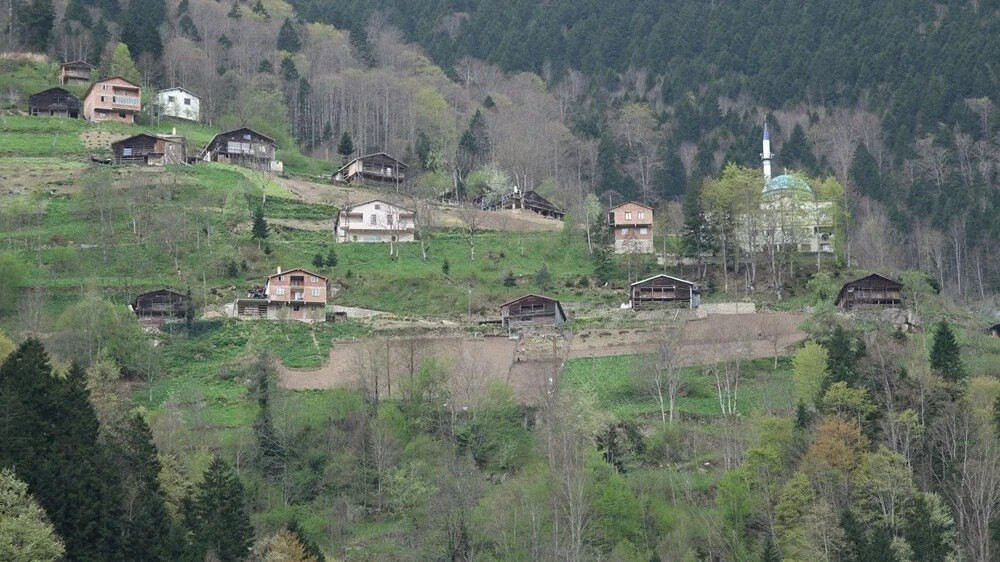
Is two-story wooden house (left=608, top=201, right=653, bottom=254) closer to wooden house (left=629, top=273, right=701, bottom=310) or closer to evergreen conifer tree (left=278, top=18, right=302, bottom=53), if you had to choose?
wooden house (left=629, top=273, right=701, bottom=310)

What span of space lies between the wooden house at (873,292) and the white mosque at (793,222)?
657cm

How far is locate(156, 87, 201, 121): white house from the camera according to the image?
108 meters

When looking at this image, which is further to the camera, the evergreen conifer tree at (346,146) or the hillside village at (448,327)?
the evergreen conifer tree at (346,146)

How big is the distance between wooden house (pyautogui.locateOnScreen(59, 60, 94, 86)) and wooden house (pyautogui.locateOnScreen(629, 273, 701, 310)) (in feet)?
159

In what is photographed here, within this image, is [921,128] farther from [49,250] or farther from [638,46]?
→ [49,250]

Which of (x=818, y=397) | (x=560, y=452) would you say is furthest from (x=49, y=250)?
(x=818, y=397)

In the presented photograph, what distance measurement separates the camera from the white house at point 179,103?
108438 millimetres

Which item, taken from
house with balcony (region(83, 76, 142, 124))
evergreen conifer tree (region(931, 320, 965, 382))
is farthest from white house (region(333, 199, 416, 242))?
evergreen conifer tree (region(931, 320, 965, 382))

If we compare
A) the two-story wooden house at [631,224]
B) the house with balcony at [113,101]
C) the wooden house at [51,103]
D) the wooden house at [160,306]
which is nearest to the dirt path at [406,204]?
the two-story wooden house at [631,224]

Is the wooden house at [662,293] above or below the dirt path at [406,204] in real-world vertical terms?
below

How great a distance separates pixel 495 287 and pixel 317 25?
63536 millimetres

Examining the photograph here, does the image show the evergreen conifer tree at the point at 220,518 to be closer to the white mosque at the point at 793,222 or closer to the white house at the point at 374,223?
the white house at the point at 374,223

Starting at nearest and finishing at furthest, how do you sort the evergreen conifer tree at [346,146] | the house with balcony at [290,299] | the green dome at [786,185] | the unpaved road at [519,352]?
the unpaved road at [519,352], the house with balcony at [290,299], the green dome at [786,185], the evergreen conifer tree at [346,146]

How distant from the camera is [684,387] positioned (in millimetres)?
66750
